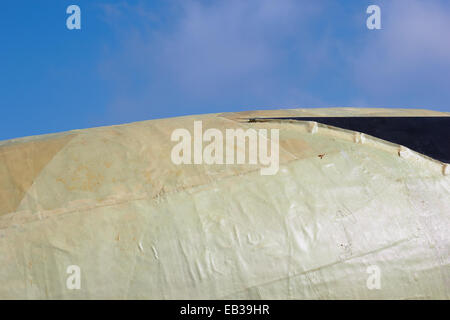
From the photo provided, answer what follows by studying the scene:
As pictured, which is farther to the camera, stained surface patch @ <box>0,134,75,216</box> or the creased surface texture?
stained surface patch @ <box>0,134,75,216</box>

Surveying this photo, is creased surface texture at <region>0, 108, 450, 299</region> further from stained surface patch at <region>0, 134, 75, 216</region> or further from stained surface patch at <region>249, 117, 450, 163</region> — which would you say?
stained surface patch at <region>249, 117, 450, 163</region>

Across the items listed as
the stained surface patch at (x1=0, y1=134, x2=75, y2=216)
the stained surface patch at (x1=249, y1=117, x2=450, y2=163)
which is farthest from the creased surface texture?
the stained surface patch at (x1=249, y1=117, x2=450, y2=163)

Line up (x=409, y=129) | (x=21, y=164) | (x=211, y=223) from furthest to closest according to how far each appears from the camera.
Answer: (x=409, y=129), (x=21, y=164), (x=211, y=223)

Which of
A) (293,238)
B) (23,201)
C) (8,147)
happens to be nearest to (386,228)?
(293,238)

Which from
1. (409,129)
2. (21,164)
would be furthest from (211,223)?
(409,129)

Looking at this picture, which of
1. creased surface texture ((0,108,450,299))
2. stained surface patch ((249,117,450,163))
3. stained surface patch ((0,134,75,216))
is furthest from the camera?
stained surface patch ((249,117,450,163))

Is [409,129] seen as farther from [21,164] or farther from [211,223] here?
[21,164]

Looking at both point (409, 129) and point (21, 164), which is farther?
point (409, 129)

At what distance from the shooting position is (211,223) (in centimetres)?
416

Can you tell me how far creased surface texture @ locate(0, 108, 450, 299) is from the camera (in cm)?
392

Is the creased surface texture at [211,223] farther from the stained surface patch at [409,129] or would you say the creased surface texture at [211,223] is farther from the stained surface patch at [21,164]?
the stained surface patch at [409,129]

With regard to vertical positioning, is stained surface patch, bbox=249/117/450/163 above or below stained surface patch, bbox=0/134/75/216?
above
